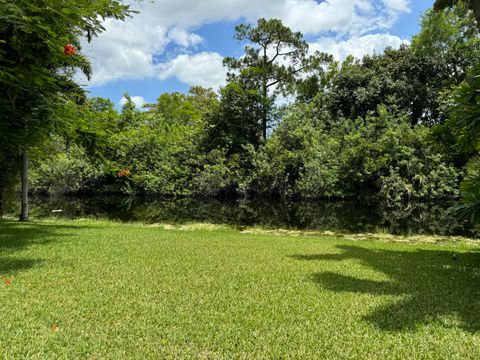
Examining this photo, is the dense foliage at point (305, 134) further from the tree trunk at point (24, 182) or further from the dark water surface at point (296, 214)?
the tree trunk at point (24, 182)

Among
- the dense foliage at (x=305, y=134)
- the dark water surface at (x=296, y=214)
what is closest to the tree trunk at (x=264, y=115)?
the dense foliage at (x=305, y=134)

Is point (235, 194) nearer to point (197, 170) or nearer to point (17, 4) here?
point (197, 170)

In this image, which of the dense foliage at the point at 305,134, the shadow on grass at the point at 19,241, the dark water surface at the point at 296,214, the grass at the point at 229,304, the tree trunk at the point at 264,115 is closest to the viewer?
the grass at the point at 229,304

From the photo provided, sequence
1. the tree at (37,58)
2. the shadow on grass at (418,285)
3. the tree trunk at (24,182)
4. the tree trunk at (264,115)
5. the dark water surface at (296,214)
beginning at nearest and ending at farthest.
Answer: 1. the shadow on grass at (418,285)
2. the tree at (37,58)
3. the tree trunk at (24,182)
4. the dark water surface at (296,214)
5. the tree trunk at (264,115)

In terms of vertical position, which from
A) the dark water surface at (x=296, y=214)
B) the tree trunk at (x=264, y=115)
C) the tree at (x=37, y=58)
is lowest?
the dark water surface at (x=296, y=214)

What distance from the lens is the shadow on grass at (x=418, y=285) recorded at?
4.87m

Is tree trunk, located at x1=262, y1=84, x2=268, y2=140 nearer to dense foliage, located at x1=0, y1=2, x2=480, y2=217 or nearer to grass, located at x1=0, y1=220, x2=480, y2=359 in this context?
dense foliage, located at x1=0, y1=2, x2=480, y2=217

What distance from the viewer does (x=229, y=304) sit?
205 inches

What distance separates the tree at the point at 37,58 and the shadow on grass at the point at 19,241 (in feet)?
8.56

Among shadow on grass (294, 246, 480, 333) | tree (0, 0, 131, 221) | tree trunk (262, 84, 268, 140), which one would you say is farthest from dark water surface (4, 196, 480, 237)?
tree (0, 0, 131, 221)

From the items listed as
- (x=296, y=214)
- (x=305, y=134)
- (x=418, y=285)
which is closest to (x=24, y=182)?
(x=296, y=214)

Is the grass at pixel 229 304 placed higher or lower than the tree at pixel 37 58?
lower

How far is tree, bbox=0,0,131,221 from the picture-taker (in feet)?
28.8

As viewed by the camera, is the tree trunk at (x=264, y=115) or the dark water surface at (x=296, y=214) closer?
the dark water surface at (x=296, y=214)
